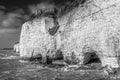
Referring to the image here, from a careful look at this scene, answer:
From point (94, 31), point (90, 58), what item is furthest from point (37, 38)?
point (94, 31)

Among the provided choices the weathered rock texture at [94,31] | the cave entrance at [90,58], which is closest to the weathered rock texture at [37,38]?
the weathered rock texture at [94,31]

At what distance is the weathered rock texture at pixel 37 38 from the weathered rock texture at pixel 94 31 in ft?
12.5

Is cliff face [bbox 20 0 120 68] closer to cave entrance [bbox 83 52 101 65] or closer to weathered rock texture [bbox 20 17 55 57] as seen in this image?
weathered rock texture [bbox 20 17 55 57]

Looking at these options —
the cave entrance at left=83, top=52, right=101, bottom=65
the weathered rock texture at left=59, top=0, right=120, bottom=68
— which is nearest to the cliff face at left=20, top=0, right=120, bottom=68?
the weathered rock texture at left=59, top=0, right=120, bottom=68

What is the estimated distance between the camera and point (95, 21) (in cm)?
1595

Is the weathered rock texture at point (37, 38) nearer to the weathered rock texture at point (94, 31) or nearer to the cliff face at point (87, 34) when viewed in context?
the cliff face at point (87, 34)

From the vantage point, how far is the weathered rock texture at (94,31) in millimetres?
13570

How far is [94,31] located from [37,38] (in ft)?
46.7

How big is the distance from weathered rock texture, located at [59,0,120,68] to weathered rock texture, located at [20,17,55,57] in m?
3.82

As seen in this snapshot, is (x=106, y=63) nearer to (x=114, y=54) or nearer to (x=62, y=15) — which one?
(x=114, y=54)

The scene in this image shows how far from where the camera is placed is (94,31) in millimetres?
15883

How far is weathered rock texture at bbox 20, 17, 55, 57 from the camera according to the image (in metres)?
24.5

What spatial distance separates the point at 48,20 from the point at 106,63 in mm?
15558

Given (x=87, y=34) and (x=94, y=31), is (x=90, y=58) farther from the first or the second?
(x=94, y=31)
